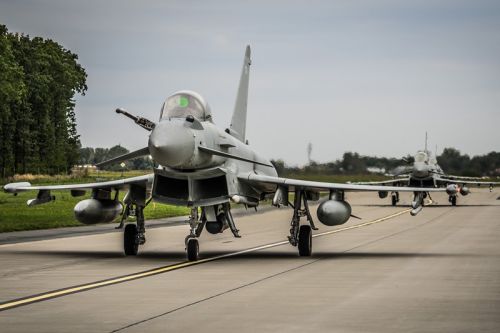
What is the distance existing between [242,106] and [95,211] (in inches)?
224

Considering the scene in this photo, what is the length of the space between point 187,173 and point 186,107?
1.35m

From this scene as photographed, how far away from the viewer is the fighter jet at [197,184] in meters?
19.0

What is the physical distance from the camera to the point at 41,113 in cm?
9656

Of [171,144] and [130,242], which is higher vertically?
[171,144]

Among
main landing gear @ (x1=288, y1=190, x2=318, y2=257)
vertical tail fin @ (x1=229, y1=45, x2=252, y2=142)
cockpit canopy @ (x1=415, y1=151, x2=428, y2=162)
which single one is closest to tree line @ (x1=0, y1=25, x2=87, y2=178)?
cockpit canopy @ (x1=415, y1=151, x2=428, y2=162)

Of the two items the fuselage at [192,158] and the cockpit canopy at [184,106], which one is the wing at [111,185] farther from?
the cockpit canopy at [184,106]

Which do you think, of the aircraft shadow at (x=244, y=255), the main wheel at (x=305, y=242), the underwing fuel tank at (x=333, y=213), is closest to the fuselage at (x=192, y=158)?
the aircraft shadow at (x=244, y=255)

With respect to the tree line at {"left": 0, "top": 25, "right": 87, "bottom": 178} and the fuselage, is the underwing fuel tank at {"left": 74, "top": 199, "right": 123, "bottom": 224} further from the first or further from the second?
the tree line at {"left": 0, "top": 25, "right": 87, "bottom": 178}

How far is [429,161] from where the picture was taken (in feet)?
199

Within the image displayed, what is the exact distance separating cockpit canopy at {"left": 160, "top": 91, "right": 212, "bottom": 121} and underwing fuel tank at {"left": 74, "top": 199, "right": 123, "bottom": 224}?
3897 mm

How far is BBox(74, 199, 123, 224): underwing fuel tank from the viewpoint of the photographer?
2234cm

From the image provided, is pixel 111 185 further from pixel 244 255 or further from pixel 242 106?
pixel 242 106

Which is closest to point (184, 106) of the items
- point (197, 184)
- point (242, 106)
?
point (197, 184)

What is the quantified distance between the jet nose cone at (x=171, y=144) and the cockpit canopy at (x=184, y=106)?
1.96 feet
